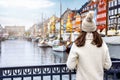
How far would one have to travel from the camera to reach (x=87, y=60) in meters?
4.21

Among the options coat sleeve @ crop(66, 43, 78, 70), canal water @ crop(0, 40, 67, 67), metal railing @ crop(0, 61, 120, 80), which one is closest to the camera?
coat sleeve @ crop(66, 43, 78, 70)

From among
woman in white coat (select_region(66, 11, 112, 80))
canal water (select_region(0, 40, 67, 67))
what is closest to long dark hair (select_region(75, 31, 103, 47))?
→ woman in white coat (select_region(66, 11, 112, 80))

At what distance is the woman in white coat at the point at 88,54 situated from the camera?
4.18m

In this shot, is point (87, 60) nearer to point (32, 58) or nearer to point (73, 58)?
point (73, 58)

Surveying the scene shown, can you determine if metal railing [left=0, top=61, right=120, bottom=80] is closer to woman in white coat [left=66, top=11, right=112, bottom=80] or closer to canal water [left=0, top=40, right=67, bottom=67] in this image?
woman in white coat [left=66, top=11, right=112, bottom=80]

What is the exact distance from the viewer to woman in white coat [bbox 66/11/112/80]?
418 centimetres

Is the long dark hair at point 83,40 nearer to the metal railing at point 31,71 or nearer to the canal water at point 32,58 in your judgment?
the metal railing at point 31,71

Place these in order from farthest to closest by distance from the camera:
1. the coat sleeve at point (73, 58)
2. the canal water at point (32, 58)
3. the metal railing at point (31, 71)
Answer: the canal water at point (32, 58), the metal railing at point (31, 71), the coat sleeve at point (73, 58)

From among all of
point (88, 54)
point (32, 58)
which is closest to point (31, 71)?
point (88, 54)

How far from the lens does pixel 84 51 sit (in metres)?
4.20

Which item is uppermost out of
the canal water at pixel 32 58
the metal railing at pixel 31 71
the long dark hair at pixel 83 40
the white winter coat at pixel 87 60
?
the long dark hair at pixel 83 40

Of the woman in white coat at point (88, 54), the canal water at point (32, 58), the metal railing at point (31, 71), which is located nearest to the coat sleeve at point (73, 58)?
the woman in white coat at point (88, 54)

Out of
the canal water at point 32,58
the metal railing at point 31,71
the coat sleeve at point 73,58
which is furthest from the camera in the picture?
the canal water at point 32,58

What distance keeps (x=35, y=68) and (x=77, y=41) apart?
1.19 meters
